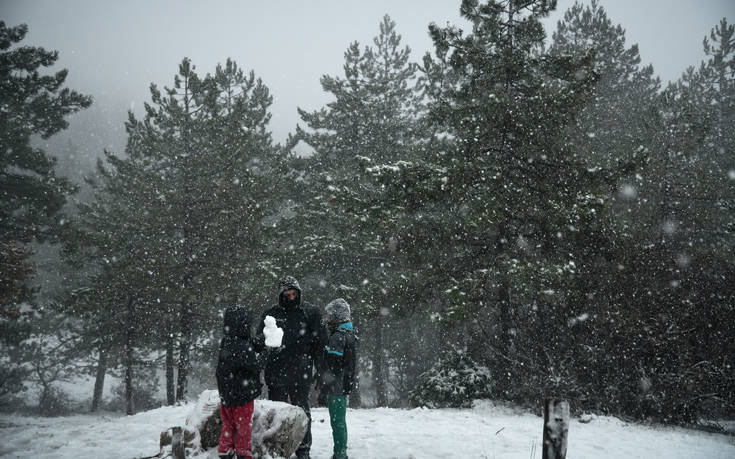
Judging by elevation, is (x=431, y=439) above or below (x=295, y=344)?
below

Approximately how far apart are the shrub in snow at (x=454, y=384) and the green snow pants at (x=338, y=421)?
5.54 metres

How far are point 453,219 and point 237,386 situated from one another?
9583 mm

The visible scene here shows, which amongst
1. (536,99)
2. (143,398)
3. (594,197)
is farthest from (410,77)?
(143,398)

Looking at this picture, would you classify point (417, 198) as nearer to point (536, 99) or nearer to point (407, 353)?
point (536, 99)

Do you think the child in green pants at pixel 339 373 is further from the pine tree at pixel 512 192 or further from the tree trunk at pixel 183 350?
the tree trunk at pixel 183 350

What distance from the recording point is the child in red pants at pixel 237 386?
4.76 m

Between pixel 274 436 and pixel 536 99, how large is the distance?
30.2 feet

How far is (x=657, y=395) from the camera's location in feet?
28.2

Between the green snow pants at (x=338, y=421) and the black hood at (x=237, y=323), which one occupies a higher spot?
the black hood at (x=237, y=323)

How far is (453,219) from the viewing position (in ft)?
42.9

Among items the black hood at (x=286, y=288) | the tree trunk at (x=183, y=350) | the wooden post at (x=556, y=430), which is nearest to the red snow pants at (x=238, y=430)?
the black hood at (x=286, y=288)

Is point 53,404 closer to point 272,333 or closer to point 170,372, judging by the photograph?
point 170,372

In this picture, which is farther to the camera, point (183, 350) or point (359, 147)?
point (359, 147)

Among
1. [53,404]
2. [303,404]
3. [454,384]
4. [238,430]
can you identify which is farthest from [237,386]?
[53,404]
